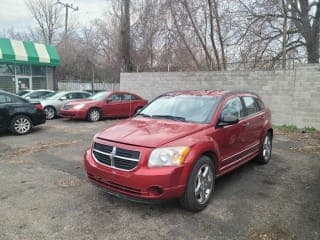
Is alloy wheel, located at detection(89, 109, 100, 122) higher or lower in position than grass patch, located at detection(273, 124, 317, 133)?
higher

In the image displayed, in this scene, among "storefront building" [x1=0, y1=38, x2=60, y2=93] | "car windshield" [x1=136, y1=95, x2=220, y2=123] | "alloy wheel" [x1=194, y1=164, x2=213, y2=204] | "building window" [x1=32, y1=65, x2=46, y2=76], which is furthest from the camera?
"building window" [x1=32, y1=65, x2=46, y2=76]

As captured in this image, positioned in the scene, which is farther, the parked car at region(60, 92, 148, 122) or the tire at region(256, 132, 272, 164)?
the parked car at region(60, 92, 148, 122)

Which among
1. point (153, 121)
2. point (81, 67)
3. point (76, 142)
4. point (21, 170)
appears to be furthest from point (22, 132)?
point (81, 67)

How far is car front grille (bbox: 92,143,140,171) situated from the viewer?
408 cm

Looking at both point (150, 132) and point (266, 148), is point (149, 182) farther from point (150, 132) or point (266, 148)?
point (266, 148)

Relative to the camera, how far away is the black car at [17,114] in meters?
9.85

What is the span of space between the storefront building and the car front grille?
20.3 meters

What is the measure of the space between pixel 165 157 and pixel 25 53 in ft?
73.1

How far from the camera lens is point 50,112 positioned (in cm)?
1467

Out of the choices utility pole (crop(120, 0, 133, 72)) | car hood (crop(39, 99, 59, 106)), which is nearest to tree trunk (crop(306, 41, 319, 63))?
utility pole (crop(120, 0, 133, 72))

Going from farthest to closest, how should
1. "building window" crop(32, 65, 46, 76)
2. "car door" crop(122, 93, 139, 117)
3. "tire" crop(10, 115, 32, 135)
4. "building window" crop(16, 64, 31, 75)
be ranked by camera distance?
"building window" crop(32, 65, 46, 76), "building window" crop(16, 64, 31, 75), "car door" crop(122, 93, 139, 117), "tire" crop(10, 115, 32, 135)

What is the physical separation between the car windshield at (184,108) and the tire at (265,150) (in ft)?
6.41

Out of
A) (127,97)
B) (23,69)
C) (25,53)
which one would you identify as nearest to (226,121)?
(127,97)

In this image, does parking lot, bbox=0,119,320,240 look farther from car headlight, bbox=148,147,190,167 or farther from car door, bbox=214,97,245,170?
car headlight, bbox=148,147,190,167
